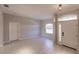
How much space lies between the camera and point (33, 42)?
7.00ft

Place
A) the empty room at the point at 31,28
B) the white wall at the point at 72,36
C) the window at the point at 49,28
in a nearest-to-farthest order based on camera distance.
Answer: the empty room at the point at 31,28
the window at the point at 49,28
the white wall at the point at 72,36

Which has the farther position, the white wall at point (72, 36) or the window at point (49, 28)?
the white wall at point (72, 36)

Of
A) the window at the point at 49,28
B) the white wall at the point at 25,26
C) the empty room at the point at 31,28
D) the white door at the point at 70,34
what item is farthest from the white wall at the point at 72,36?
the white wall at the point at 25,26

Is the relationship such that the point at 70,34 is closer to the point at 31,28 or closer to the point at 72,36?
the point at 72,36

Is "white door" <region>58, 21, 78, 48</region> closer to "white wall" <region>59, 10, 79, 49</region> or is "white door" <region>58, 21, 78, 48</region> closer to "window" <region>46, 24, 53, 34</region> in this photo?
"white wall" <region>59, 10, 79, 49</region>

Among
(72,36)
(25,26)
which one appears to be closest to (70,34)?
(72,36)

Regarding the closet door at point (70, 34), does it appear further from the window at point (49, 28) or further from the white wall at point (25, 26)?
the white wall at point (25, 26)

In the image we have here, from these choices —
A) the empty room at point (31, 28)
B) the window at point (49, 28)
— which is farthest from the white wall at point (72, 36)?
the window at point (49, 28)

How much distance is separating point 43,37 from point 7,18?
960mm

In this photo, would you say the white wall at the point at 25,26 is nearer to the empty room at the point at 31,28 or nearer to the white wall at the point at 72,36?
the empty room at the point at 31,28

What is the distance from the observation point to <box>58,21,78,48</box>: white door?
2562 mm

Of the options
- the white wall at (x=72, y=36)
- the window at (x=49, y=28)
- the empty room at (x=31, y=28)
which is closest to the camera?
the empty room at (x=31, y=28)

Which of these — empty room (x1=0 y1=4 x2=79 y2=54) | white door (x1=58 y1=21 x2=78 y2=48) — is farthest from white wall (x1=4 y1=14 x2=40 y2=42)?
white door (x1=58 y1=21 x2=78 y2=48)

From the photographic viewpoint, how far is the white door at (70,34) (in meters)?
2.56
